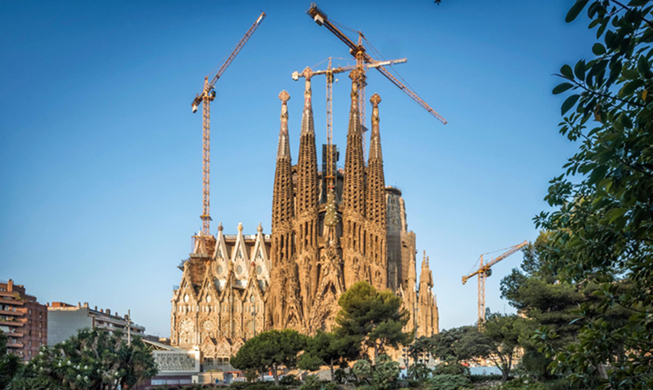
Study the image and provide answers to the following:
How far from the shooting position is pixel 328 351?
4828 cm

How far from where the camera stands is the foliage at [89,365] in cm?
3134

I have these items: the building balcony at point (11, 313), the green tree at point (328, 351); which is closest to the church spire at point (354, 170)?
the green tree at point (328, 351)

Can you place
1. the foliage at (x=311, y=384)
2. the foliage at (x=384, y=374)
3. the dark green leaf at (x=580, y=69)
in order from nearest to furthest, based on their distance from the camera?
the dark green leaf at (x=580, y=69)
the foliage at (x=384, y=374)
the foliage at (x=311, y=384)

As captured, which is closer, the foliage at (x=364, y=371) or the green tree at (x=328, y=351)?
the foliage at (x=364, y=371)

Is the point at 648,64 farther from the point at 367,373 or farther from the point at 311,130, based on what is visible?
the point at 311,130

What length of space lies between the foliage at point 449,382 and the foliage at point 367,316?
380 inches

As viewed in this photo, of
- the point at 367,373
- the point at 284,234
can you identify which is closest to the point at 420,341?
the point at 367,373

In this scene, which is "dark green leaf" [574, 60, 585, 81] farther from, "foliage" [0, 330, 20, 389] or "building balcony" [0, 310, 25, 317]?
"building balcony" [0, 310, 25, 317]

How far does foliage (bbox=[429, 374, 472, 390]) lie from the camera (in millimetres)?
36625

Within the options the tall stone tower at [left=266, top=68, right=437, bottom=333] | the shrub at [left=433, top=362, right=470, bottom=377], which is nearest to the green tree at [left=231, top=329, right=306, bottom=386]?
the shrub at [left=433, top=362, right=470, bottom=377]

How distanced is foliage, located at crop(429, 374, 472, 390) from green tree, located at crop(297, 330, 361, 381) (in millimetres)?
10972

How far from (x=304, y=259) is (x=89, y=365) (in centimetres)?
4499

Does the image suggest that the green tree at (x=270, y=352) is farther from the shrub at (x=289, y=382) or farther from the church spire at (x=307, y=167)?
the church spire at (x=307, y=167)

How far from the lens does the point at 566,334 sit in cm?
3152
